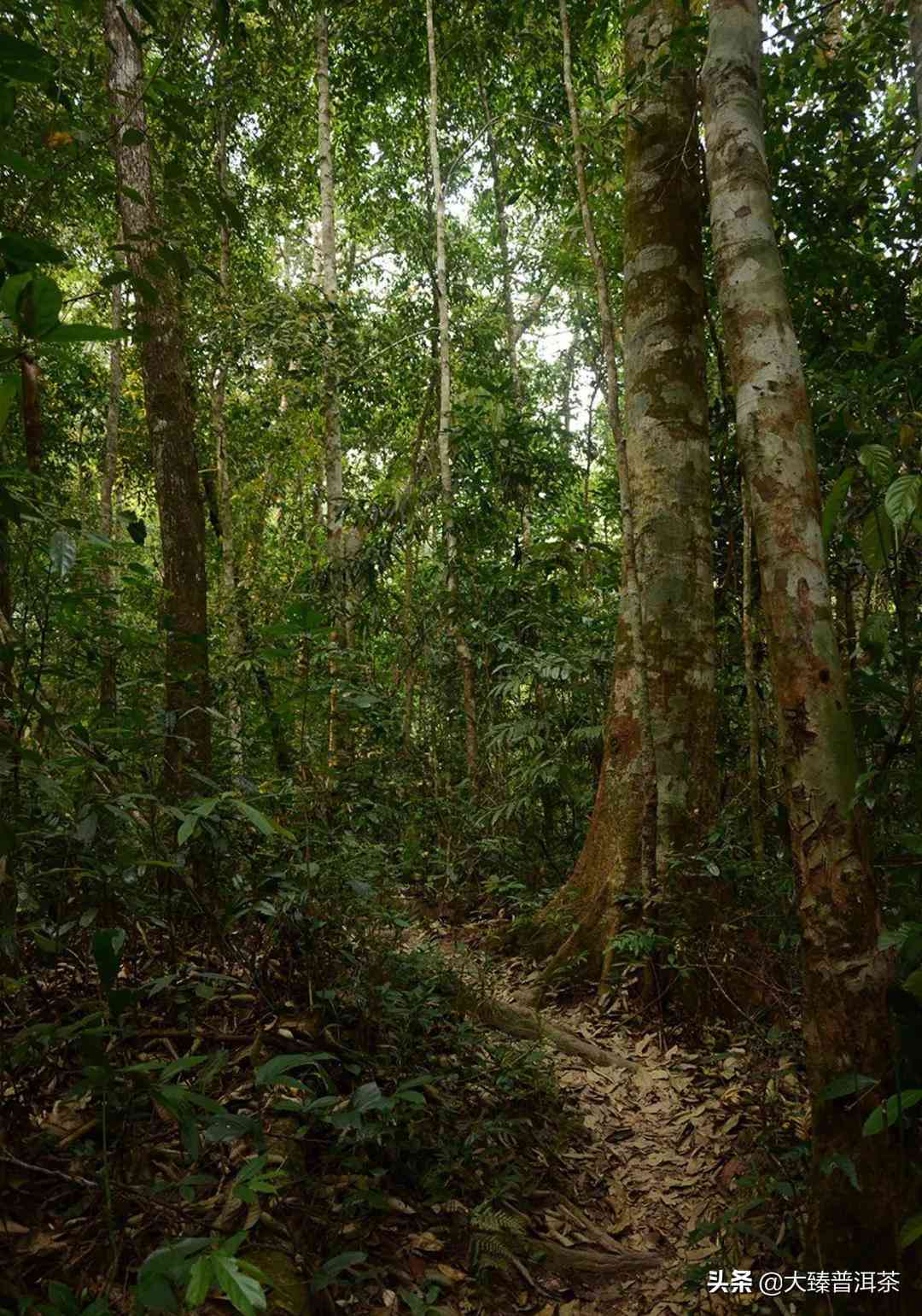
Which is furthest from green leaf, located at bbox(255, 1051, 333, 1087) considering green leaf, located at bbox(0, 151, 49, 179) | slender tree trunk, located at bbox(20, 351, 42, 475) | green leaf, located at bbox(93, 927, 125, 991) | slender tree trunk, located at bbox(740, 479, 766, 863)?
slender tree trunk, located at bbox(20, 351, 42, 475)

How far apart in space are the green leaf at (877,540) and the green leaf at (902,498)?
0.20m

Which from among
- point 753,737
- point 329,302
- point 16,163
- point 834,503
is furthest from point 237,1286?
point 329,302

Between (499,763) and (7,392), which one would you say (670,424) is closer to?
(499,763)

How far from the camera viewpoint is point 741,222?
2648 millimetres

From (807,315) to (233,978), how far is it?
17.4 feet

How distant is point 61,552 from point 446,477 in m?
6.03

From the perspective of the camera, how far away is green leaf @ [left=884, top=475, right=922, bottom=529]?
80.0 inches

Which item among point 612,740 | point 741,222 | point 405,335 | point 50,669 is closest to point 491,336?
point 405,335

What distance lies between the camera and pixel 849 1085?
2113 millimetres

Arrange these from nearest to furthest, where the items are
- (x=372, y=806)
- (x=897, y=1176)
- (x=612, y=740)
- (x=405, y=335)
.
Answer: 1. (x=897, y=1176)
2. (x=372, y=806)
3. (x=612, y=740)
4. (x=405, y=335)

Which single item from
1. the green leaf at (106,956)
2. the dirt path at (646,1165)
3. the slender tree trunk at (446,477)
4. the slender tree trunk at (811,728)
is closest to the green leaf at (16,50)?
the green leaf at (106,956)

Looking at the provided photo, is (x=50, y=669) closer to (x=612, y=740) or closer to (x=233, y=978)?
(x=233, y=978)

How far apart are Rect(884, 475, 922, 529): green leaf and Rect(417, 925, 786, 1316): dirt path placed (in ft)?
6.86

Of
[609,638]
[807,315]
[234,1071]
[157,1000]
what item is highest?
[807,315]
